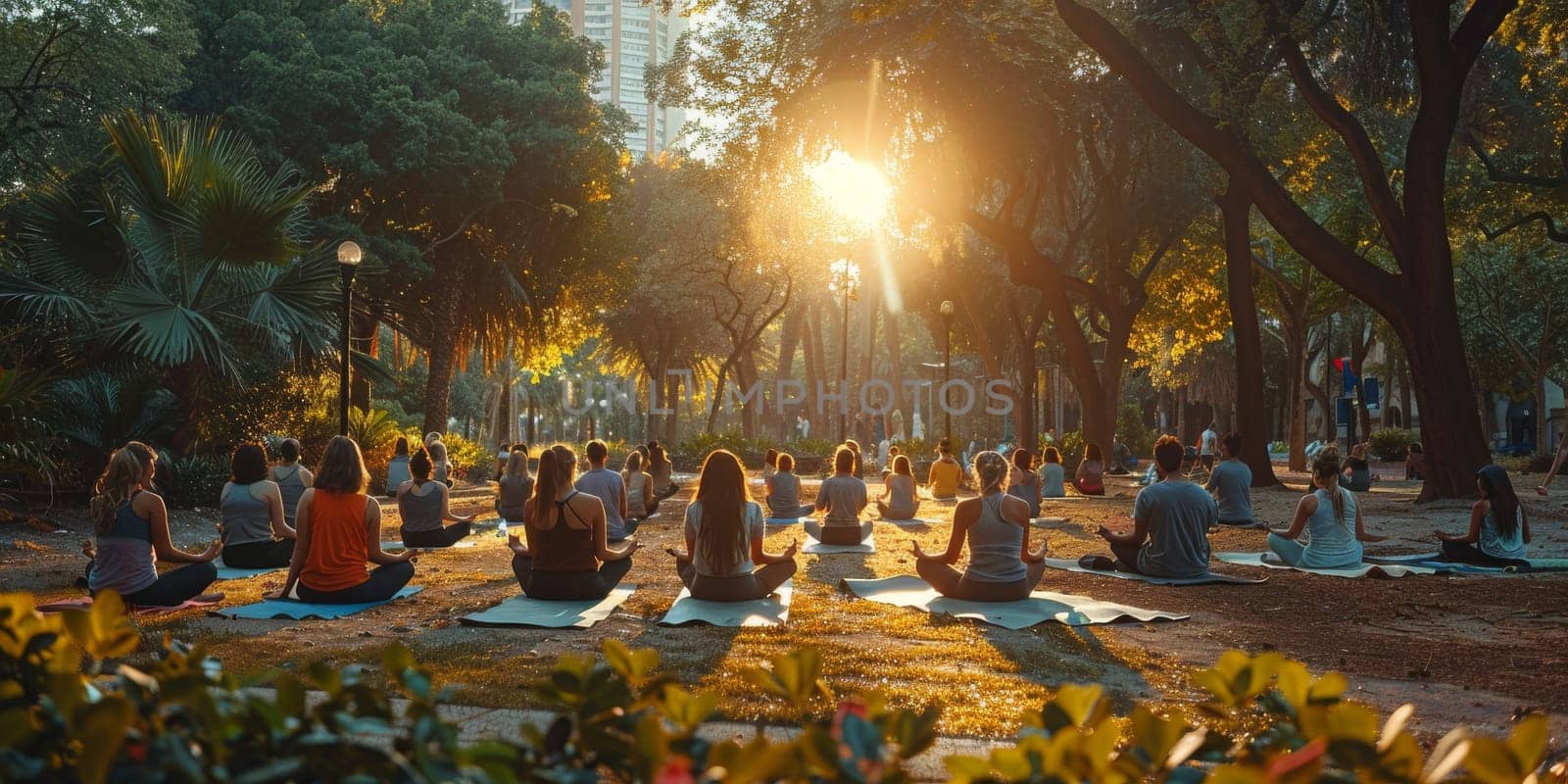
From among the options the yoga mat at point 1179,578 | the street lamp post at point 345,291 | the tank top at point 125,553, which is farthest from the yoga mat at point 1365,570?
the street lamp post at point 345,291

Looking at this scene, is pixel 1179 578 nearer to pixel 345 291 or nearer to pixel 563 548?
pixel 563 548

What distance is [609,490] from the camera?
14.3 m

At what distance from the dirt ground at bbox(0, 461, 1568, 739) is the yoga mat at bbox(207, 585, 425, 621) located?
0.49 ft

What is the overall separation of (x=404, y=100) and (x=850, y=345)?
5697 centimetres

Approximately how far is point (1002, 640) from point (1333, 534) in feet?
18.3

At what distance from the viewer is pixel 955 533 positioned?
10078 millimetres

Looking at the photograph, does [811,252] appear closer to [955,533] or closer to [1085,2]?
[1085,2]

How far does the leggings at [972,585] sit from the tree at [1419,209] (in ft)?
33.9

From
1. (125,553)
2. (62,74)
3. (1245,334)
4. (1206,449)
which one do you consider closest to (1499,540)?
(125,553)

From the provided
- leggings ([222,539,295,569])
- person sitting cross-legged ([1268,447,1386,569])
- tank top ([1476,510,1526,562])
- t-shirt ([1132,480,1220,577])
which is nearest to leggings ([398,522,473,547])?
leggings ([222,539,295,569])

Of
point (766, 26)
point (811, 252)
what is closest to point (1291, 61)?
point (766, 26)

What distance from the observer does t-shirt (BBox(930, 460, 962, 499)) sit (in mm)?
23781

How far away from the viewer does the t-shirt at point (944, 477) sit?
23.8 metres

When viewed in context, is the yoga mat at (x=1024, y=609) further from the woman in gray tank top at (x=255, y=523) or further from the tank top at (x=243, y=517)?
the tank top at (x=243, y=517)
